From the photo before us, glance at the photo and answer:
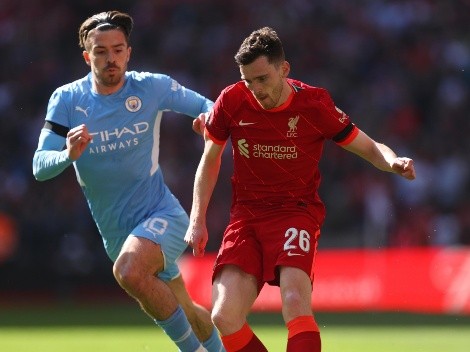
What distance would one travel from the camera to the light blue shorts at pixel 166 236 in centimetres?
841

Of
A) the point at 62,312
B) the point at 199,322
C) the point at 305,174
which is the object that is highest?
the point at 305,174

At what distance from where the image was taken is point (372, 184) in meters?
19.0

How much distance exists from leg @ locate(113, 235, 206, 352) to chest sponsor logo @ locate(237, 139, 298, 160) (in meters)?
1.21

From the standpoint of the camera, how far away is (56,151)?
26.7 feet

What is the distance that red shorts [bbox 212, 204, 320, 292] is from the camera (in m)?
7.30

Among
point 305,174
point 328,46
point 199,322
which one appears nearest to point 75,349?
point 199,322

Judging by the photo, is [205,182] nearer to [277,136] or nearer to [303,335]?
[277,136]

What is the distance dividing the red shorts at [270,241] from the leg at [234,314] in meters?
0.15

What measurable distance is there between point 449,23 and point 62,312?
905 cm

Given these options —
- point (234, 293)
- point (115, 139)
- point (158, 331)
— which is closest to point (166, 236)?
point (115, 139)

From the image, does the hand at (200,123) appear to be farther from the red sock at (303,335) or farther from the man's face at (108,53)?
→ the red sock at (303,335)

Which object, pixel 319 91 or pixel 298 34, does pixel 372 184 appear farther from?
pixel 319 91

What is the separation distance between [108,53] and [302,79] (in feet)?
41.6

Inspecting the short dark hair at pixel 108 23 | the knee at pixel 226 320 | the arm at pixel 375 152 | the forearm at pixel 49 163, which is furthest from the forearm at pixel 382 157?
the short dark hair at pixel 108 23
